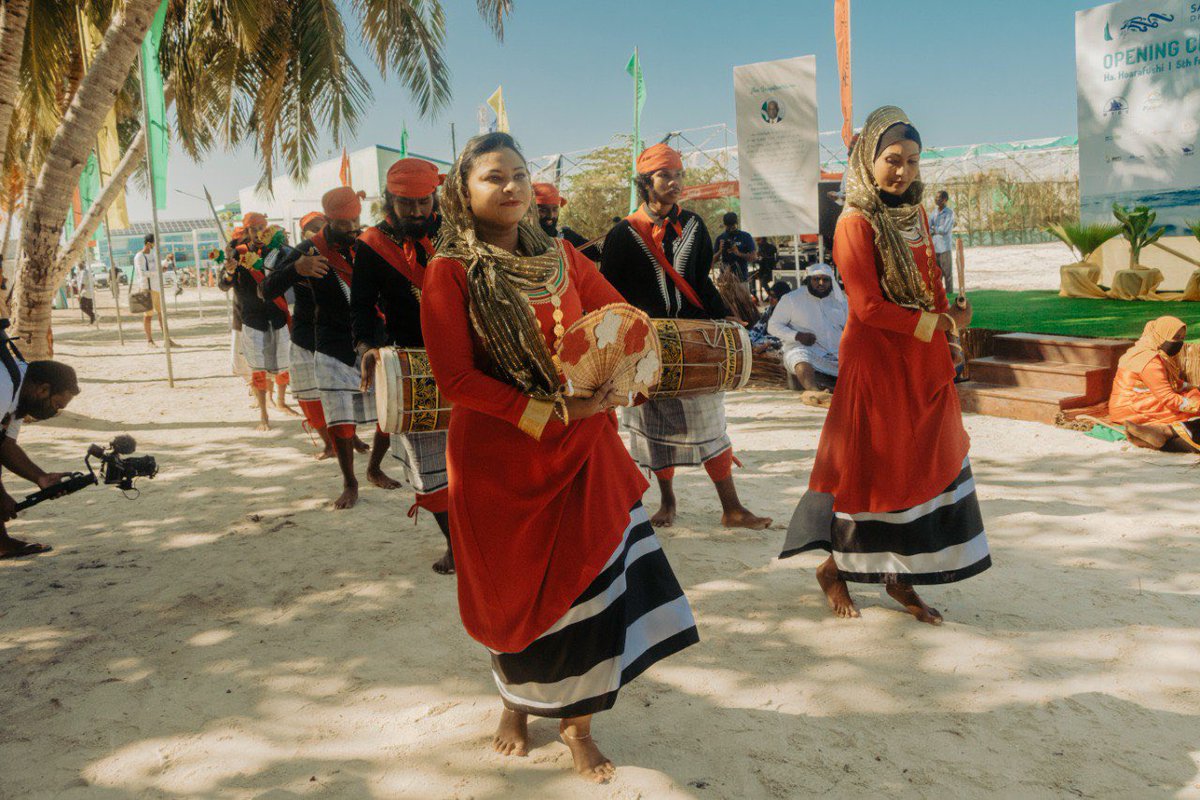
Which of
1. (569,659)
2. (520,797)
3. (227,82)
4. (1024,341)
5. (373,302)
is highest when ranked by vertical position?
(227,82)

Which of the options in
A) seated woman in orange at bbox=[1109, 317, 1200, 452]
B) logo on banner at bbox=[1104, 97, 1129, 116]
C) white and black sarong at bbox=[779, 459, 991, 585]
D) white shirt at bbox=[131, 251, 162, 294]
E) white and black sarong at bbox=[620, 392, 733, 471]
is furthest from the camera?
white shirt at bbox=[131, 251, 162, 294]

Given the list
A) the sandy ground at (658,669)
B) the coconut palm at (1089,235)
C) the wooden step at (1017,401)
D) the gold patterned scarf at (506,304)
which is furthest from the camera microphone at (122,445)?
the coconut palm at (1089,235)

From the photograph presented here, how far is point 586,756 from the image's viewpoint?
2729 mm

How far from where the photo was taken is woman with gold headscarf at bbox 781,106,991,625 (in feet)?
11.4

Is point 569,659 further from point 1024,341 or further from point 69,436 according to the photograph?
point 69,436

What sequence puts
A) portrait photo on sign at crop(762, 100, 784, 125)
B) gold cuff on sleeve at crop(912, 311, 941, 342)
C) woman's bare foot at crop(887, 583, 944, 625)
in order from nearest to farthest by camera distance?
1. gold cuff on sleeve at crop(912, 311, 941, 342)
2. woman's bare foot at crop(887, 583, 944, 625)
3. portrait photo on sign at crop(762, 100, 784, 125)

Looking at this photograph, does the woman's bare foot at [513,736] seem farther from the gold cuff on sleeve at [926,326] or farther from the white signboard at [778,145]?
the white signboard at [778,145]

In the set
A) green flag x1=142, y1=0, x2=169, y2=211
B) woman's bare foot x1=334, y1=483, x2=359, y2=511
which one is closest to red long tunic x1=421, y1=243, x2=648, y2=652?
woman's bare foot x1=334, y1=483, x2=359, y2=511

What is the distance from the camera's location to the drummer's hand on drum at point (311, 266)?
17.7 feet

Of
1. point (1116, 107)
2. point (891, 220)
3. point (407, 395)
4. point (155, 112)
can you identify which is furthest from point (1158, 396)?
point (155, 112)

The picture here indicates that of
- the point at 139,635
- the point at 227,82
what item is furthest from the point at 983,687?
→ the point at 227,82

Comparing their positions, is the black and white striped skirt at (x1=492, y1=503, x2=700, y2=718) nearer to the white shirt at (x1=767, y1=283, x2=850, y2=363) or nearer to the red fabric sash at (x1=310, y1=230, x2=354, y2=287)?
the red fabric sash at (x1=310, y1=230, x2=354, y2=287)

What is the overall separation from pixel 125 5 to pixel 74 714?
6715 millimetres

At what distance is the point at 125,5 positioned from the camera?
7809 mm
